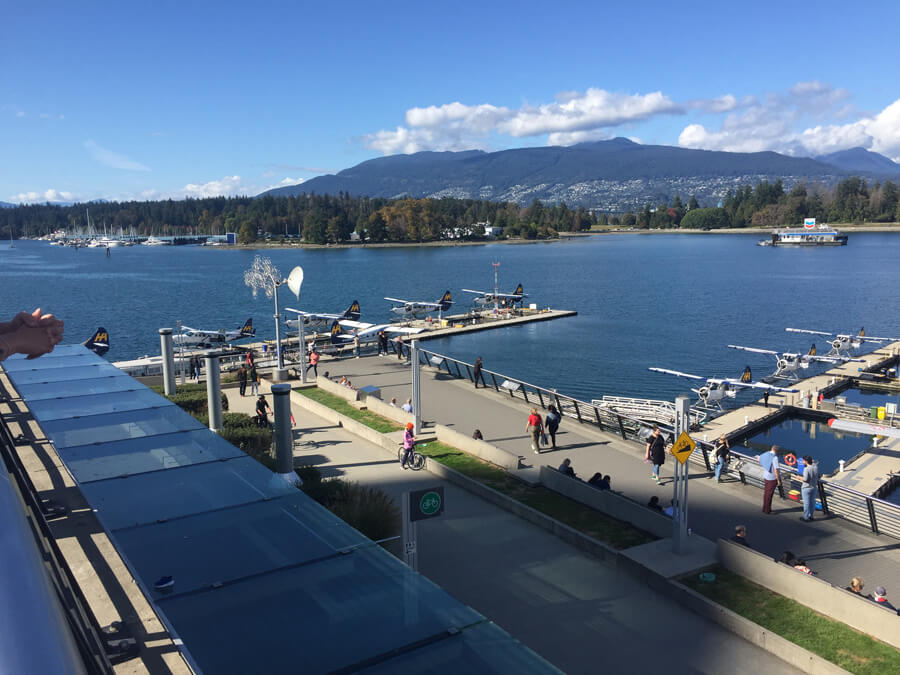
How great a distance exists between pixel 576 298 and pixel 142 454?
250 ft

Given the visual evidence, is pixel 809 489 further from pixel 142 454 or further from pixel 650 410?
pixel 650 410

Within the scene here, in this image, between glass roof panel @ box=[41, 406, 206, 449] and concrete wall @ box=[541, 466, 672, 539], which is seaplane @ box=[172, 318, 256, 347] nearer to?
concrete wall @ box=[541, 466, 672, 539]

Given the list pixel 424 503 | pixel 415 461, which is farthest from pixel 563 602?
pixel 415 461

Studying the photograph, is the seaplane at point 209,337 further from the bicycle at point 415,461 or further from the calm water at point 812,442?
the bicycle at point 415,461

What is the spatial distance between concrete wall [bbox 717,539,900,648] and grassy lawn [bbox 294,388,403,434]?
1088cm

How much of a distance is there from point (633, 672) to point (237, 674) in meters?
6.07

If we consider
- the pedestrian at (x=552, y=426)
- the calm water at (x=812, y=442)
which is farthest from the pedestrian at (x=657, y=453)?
the calm water at (x=812, y=442)

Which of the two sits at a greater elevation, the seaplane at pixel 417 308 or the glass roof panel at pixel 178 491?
the glass roof panel at pixel 178 491

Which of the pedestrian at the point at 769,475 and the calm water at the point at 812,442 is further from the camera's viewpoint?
the calm water at the point at 812,442

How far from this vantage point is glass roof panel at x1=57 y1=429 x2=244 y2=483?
29.3 ft

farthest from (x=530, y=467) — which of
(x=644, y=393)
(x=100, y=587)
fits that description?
(x=644, y=393)

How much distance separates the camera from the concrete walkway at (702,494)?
12578 millimetres

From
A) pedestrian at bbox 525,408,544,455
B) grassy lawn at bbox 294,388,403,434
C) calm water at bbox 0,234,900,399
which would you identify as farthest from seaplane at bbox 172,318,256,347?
pedestrian at bbox 525,408,544,455

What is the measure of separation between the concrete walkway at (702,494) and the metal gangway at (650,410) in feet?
33.4
